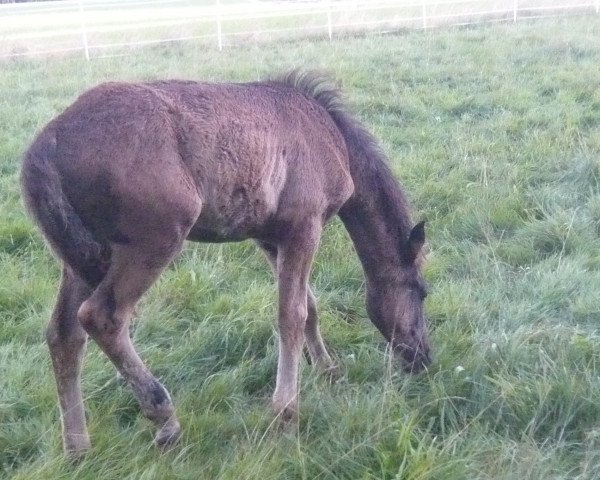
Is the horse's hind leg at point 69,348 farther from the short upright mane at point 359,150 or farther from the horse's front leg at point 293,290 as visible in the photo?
the short upright mane at point 359,150

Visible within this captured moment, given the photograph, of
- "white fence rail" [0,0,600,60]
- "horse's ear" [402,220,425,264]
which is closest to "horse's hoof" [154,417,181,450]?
"horse's ear" [402,220,425,264]

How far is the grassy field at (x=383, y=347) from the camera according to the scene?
2762mm

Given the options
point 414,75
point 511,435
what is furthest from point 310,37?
point 511,435

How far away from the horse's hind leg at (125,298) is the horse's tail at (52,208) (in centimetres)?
12

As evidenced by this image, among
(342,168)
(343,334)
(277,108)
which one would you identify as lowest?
(343,334)

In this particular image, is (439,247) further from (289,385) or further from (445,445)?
(445,445)

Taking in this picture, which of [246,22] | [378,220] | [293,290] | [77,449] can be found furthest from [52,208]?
[246,22]

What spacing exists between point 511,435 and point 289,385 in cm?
94

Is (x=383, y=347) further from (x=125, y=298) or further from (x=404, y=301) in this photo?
(x=125, y=298)

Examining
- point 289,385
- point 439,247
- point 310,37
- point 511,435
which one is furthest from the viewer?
point 310,37

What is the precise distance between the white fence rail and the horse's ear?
39.1 feet

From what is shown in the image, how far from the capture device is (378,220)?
3875 mm

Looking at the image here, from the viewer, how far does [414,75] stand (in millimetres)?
10227

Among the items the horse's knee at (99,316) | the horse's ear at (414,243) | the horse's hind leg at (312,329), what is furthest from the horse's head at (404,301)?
the horse's knee at (99,316)
